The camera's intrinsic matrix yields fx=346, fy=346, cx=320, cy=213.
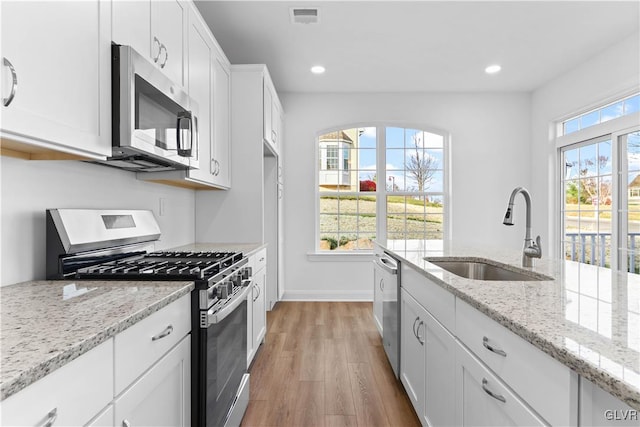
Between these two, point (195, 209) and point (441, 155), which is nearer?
point (195, 209)

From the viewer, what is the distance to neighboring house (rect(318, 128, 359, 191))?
4.72 m

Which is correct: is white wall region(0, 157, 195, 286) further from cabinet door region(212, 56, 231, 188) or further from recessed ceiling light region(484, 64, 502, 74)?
recessed ceiling light region(484, 64, 502, 74)

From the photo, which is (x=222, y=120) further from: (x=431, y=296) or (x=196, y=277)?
(x=431, y=296)

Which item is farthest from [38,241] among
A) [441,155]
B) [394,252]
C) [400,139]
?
[441,155]

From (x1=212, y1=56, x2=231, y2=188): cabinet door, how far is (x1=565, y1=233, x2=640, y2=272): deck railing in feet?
12.6

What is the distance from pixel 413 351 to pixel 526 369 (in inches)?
44.8

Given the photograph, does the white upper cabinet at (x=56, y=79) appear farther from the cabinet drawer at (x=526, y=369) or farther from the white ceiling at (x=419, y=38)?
the white ceiling at (x=419, y=38)

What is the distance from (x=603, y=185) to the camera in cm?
369

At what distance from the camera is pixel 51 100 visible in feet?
3.55

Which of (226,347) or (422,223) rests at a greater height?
(422,223)

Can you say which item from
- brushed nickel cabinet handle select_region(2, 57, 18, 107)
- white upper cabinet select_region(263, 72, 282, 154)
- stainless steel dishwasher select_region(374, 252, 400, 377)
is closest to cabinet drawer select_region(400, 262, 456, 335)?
stainless steel dishwasher select_region(374, 252, 400, 377)

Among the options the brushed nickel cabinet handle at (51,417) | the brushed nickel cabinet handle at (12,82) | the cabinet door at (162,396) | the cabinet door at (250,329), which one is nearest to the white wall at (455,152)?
the cabinet door at (250,329)

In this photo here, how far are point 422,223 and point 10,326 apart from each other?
14.7 ft

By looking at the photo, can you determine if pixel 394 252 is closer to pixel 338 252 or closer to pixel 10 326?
pixel 10 326
